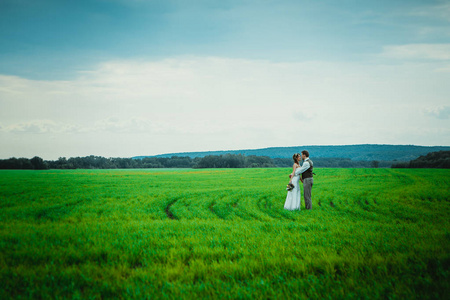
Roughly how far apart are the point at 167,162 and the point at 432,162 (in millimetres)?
128911

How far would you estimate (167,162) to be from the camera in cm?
15000

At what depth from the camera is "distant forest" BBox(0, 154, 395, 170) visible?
102250 mm

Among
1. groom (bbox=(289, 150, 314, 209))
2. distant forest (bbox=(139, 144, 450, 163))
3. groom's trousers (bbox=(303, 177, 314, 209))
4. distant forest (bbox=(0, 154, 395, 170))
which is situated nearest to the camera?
groom (bbox=(289, 150, 314, 209))

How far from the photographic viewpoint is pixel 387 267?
509 centimetres

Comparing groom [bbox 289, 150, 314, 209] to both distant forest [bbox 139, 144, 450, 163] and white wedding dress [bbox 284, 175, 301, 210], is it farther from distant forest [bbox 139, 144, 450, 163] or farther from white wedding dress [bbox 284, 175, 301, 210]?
distant forest [bbox 139, 144, 450, 163]

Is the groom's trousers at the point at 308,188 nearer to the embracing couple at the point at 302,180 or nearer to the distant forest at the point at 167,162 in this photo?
the embracing couple at the point at 302,180

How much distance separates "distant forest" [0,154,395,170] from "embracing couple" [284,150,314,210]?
116 meters

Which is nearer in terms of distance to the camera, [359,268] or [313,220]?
[359,268]

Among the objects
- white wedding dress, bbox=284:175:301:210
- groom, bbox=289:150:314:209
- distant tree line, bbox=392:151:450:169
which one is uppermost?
groom, bbox=289:150:314:209

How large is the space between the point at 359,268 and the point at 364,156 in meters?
168

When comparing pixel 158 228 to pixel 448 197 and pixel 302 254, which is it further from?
pixel 448 197

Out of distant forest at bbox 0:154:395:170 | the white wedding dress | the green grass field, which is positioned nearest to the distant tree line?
distant forest at bbox 0:154:395:170

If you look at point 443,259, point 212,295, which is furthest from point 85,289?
point 443,259

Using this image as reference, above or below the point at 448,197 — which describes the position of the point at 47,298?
above
